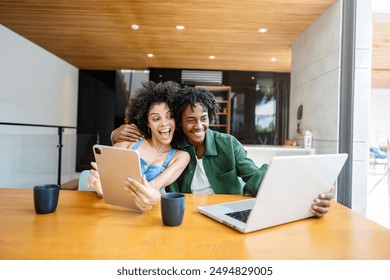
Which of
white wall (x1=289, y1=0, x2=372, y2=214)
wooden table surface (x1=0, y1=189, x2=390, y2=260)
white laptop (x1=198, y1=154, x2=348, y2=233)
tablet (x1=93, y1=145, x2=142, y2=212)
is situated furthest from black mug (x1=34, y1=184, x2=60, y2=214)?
white wall (x1=289, y1=0, x2=372, y2=214)

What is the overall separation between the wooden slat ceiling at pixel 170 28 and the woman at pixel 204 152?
1.89 m

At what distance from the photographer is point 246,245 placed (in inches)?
30.2

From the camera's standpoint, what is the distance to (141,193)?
972 mm

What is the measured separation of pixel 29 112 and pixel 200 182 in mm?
4400

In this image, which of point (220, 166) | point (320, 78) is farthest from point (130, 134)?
point (320, 78)

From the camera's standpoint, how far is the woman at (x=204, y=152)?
157 cm

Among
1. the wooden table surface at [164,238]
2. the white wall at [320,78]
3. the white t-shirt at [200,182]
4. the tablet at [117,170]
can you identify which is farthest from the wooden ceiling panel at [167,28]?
the wooden table surface at [164,238]

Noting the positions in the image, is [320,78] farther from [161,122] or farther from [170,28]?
[161,122]

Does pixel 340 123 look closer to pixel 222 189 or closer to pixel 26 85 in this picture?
pixel 222 189

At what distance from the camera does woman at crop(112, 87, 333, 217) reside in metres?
1.57

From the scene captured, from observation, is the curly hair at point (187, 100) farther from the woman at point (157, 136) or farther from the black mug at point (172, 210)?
the black mug at point (172, 210)

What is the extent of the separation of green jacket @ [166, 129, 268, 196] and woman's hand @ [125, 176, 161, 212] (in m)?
0.60

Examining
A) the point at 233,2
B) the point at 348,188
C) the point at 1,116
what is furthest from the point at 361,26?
the point at 1,116

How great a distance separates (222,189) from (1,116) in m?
3.96
